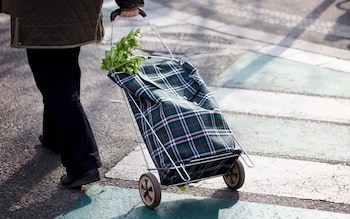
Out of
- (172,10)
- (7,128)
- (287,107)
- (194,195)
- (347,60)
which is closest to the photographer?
(194,195)

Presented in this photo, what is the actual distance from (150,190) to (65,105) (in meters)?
0.72

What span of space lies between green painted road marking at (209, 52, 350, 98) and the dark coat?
2661mm

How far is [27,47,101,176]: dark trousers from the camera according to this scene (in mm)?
4289

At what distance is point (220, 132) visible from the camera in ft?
13.9

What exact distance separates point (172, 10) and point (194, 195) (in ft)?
18.2

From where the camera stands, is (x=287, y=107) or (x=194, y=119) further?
(x=287, y=107)

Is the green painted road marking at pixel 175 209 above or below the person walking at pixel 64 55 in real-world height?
below

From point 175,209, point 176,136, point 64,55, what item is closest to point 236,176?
point 175,209

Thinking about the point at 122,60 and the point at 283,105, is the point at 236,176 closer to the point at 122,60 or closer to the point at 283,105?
the point at 122,60

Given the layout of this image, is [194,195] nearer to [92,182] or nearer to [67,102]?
[92,182]

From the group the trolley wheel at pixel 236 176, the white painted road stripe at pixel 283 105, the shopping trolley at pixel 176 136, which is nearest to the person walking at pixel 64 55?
the shopping trolley at pixel 176 136

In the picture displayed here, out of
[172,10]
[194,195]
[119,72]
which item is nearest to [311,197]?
[194,195]

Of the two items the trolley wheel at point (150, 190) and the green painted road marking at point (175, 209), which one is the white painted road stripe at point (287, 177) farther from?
the trolley wheel at point (150, 190)

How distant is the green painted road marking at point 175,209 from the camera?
4211 mm
